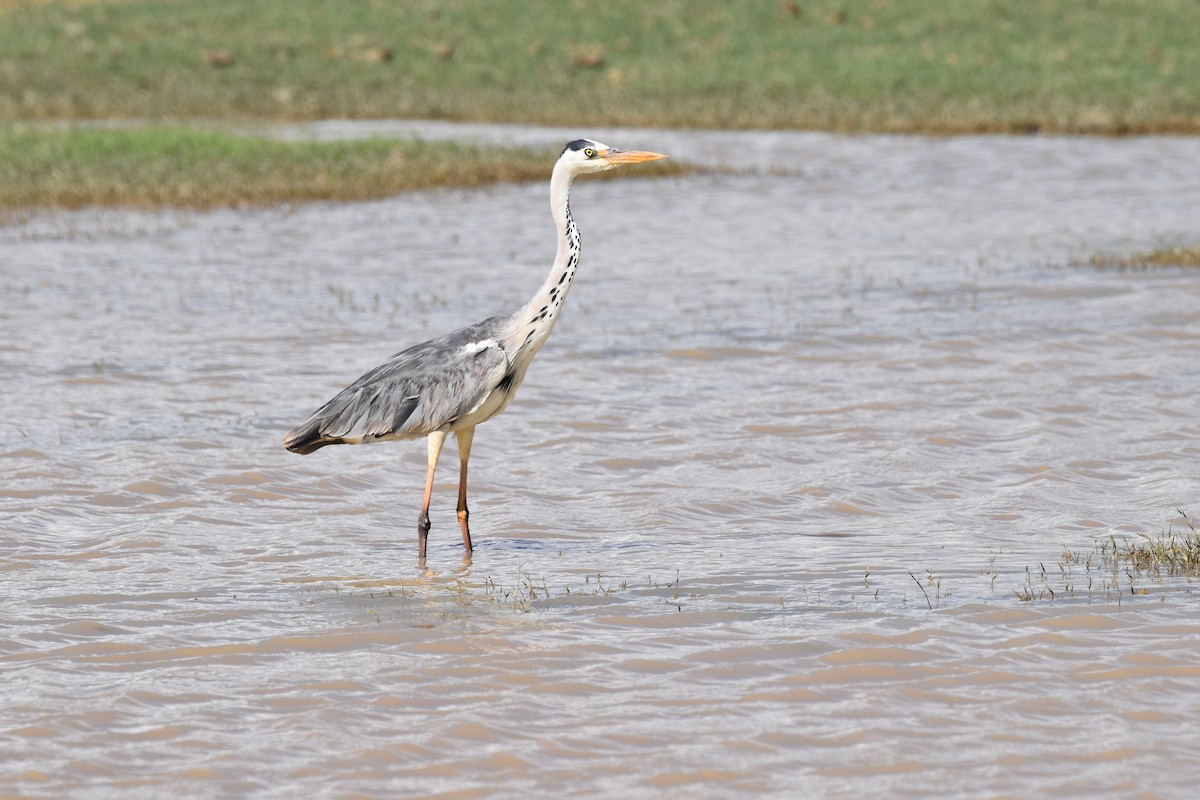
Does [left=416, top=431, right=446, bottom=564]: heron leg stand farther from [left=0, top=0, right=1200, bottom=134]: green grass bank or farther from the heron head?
[left=0, top=0, right=1200, bottom=134]: green grass bank

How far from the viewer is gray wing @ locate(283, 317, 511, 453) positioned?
26.2 ft

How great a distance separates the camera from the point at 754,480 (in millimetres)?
9773

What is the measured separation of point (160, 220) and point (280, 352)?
27.4ft

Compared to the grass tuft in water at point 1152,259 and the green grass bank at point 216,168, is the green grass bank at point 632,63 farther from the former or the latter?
the grass tuft in water at point 1152,259

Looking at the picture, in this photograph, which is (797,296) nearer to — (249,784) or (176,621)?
(176,621)

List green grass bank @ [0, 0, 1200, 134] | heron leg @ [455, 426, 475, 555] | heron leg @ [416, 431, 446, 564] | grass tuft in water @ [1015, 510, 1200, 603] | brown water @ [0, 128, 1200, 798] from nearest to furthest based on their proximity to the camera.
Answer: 1. brown water @ [0, 128, 1200, 798]
2. grass tuft in water @ [1015, 510, 1200, 603]
3. heron leg @ [416, 431, 446, 564]
4. heron leg @ [455, 426, 475, 555]
5. green grass bank @ [0, 0, 1200, 134]

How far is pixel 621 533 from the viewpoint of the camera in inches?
344

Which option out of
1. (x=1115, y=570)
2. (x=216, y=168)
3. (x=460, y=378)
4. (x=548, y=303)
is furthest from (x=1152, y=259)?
(x=216, y=168)

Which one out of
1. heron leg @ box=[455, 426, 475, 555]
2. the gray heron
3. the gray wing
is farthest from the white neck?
heron leg @ box=[455, 426, 475, 555]

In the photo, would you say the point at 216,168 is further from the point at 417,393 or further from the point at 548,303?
the point at 548,303

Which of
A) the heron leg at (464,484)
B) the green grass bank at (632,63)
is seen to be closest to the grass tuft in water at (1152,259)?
the heron leg at (464,484)

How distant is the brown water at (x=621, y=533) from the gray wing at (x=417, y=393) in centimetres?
67

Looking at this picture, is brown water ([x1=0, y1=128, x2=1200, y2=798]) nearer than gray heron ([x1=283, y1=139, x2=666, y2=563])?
Yes

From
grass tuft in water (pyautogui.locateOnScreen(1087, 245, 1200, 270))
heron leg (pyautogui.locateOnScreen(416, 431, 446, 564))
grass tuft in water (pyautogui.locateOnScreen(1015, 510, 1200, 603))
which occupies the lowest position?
grass tuft in water (pyautogui.locateOnScreen(1015, 510, 1200, 603))
